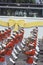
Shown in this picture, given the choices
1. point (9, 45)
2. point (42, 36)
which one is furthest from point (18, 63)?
point (42, 36)

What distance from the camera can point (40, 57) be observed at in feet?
61.0

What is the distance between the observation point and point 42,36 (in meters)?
25.4

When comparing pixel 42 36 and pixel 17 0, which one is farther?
pixel 17 0

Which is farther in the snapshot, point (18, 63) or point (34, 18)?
point (34, 18)

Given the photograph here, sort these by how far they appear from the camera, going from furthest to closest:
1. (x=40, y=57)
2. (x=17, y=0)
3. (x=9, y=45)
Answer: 1. (x=17, y=0)
2. (x=40, y=57)
3. (x=9, y=45)

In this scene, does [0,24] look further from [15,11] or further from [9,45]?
[9,45]

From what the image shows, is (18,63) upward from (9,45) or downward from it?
downward

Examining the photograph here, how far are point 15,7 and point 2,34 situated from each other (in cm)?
882

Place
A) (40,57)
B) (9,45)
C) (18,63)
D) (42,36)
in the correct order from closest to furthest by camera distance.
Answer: (9,45) < (18,63) < (40,57) < (42,36)

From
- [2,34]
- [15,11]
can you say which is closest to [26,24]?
[15,11]

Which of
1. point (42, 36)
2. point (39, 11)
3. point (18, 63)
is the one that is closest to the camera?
point (18, 63)

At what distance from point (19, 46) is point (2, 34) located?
97cm

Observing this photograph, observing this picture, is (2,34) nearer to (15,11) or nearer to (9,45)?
(9,45)

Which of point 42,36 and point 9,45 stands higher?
point 9,45
